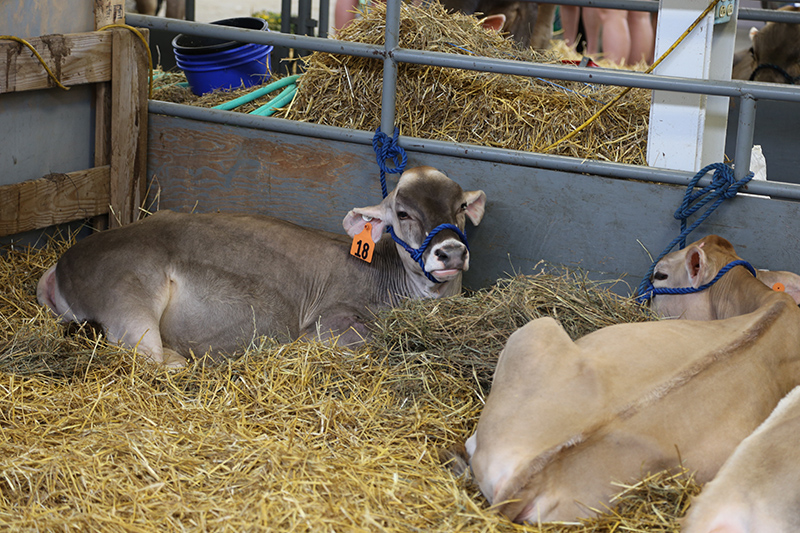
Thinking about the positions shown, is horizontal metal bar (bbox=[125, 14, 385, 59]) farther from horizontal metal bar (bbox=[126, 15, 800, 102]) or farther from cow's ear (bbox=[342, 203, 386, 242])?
cow's ear (bbox=[342, 203, 386, 242])

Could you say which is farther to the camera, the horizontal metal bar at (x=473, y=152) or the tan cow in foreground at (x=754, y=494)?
the horizontal metal bar at (x=473, y=152)

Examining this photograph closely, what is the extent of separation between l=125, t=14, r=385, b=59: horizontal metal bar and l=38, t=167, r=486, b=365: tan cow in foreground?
0.84m

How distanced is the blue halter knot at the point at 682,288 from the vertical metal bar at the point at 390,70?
1597 mm

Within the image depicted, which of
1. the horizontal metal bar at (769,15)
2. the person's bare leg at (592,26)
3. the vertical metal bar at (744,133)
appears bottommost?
the vertical metal bar at (744,133)

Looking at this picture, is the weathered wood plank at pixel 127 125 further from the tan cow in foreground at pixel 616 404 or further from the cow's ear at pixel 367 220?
the tan cow in foreground at pixel 616 404

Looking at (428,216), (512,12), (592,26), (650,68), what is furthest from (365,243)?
(592,26)

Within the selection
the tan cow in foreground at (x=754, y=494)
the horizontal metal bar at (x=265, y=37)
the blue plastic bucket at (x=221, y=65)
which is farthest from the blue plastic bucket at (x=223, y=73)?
the tan cow in foreground at (x=754, y=494)

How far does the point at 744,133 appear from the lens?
3.96m

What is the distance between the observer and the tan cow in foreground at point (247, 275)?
158 inches

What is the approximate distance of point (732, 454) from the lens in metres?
2.66

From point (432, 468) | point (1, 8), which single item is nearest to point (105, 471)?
point (432, 468)

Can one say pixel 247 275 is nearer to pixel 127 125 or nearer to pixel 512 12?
pixel 127 125

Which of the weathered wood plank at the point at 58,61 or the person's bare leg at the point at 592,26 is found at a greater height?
the person's bare leg at the point at 592,26

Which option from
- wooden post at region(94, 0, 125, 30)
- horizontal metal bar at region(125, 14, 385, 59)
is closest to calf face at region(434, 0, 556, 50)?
horizontal metal bar at region(125, 14, 385, 59)
